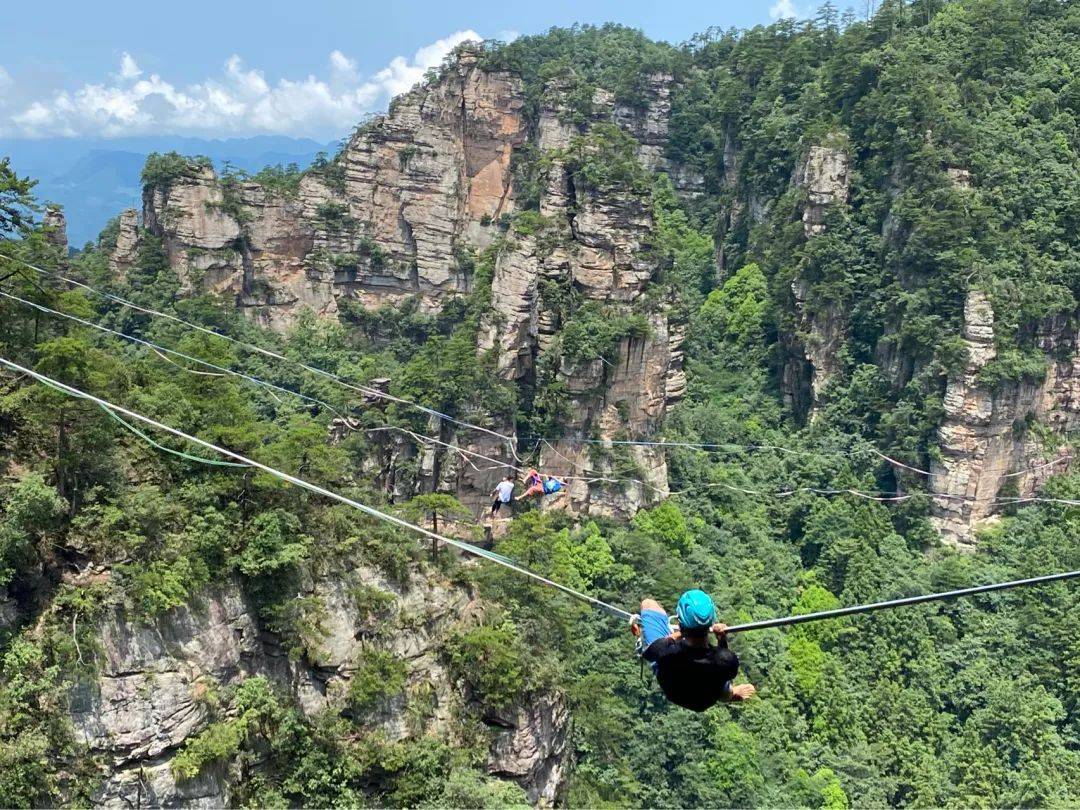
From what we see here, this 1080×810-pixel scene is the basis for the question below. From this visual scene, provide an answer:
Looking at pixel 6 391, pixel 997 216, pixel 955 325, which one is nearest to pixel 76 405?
pixel 6 391

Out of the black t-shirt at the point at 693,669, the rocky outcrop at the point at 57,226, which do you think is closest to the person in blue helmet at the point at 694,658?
the black t-shirt at the point at 693,669

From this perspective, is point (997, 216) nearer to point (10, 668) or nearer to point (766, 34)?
point (766, 34)

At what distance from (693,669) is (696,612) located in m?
0.43

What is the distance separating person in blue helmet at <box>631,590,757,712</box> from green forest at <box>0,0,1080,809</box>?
9343 mm

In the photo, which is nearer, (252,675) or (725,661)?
(725,661)

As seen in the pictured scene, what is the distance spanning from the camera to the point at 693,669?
580cm

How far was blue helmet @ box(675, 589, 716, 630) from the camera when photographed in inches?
223

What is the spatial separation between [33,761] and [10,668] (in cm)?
126

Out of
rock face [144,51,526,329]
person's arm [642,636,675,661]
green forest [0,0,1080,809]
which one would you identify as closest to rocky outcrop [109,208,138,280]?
rock face [144,51,526,329]

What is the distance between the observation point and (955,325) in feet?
108

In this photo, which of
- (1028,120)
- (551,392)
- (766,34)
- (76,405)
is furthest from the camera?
(766,34)

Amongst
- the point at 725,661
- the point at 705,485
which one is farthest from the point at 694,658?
the point at 705,485

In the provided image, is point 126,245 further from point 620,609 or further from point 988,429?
point 620,609

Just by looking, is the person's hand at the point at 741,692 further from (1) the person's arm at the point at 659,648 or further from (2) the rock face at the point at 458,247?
(2) the rock face at the point at 458,247
